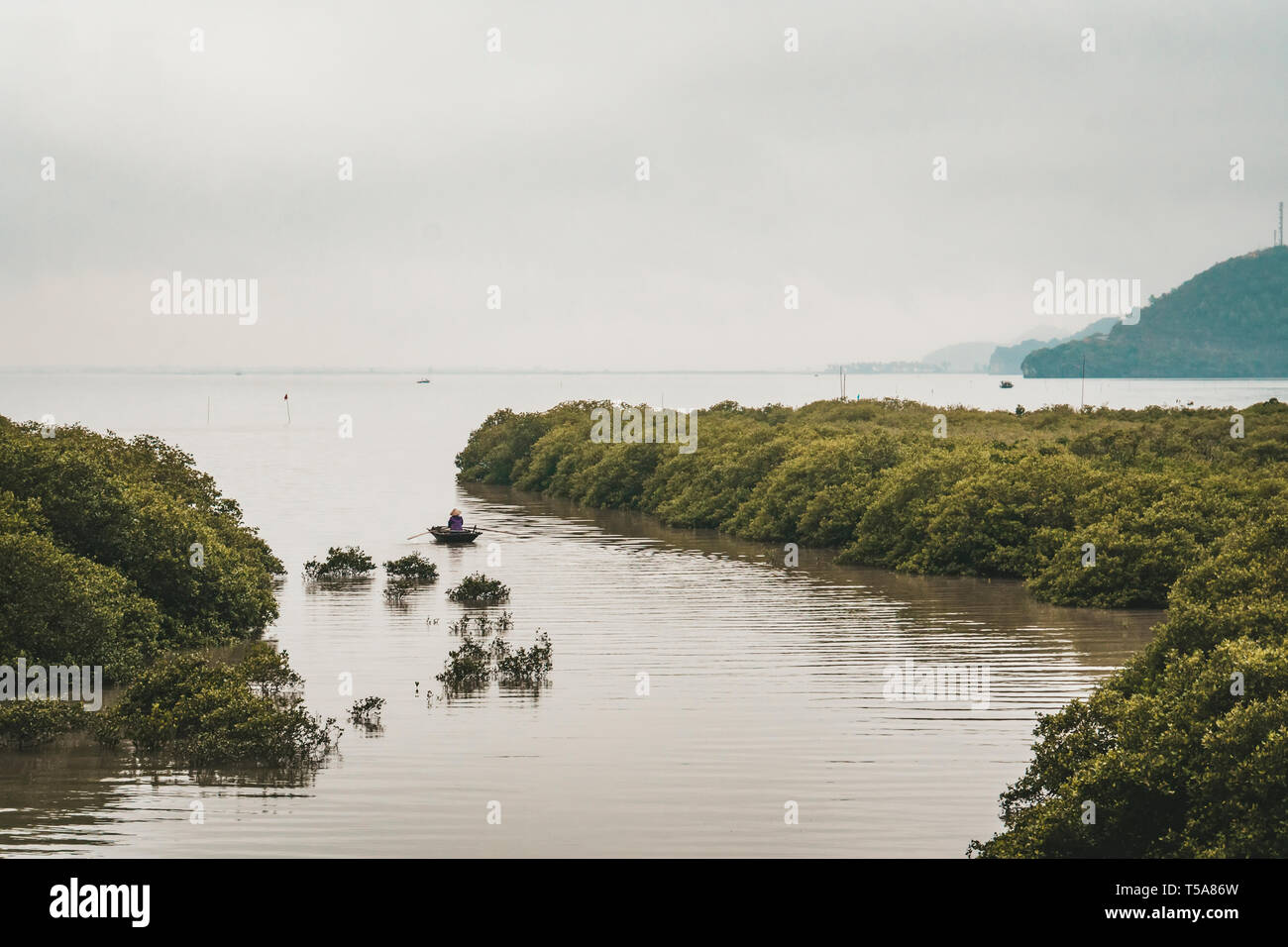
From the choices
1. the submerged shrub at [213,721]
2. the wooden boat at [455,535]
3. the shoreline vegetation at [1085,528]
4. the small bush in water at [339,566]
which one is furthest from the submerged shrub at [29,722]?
the wooden boat at [455,535]

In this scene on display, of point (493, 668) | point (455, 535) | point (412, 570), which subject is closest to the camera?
point (493, 668)

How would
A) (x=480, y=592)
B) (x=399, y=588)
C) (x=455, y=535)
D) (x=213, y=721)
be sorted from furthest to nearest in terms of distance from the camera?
(x=455, y=535) < (x=399, y=588) < (x=480, y=592) < (x=213, y=721)

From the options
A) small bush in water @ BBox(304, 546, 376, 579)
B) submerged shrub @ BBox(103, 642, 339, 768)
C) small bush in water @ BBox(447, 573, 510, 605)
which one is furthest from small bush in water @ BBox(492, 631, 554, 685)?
small bush in water @ BBox(304, 546, 376, 579)

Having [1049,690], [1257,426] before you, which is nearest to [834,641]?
[1049,690]

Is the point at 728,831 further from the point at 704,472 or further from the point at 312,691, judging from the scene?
the point at 704,472

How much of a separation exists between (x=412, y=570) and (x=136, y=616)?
13.4m

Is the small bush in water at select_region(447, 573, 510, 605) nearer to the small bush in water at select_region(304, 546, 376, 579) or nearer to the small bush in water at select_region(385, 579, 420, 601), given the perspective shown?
the small bush in water at select_region(385, 579, 420, 601)

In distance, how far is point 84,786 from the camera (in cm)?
1694

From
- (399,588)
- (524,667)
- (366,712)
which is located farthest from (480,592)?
(366,712)

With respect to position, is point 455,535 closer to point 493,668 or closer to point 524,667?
point 493,668

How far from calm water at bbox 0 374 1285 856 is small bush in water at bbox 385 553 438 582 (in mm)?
579

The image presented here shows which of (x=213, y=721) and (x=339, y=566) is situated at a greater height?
(x=339, y=566)

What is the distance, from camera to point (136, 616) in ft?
79.0

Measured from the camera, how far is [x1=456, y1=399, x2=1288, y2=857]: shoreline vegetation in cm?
1255
